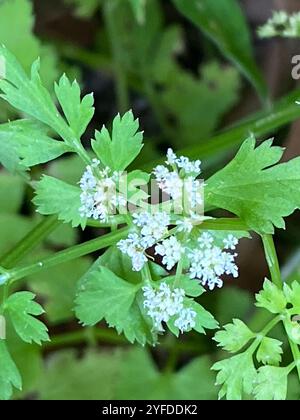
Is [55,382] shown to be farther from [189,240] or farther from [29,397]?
[189,240]

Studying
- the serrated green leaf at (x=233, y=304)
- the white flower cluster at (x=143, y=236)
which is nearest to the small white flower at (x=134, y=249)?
the white flower cluster at (x=143, y=236)

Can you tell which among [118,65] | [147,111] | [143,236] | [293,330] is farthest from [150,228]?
[147,111]

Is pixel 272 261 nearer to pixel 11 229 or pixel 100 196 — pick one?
pixel 100 196

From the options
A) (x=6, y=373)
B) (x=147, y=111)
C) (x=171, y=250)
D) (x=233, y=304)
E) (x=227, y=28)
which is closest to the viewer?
(x=171, y=250)

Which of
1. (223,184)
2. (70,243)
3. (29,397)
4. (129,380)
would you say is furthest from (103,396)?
(223,184)

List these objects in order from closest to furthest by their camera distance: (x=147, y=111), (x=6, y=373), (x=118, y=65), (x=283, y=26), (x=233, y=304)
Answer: (x=6, y=373) → (x=283, y=26) → (x=233, y=304) → (x=118, y=65) → (x=147, y=111)

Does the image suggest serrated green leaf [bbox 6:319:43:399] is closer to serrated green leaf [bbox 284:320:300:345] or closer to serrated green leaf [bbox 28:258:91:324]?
serrated green leaf [bbox 28:258:91:324]

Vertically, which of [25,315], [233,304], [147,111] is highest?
[147,111]

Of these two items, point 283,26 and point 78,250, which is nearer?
point 78,250
